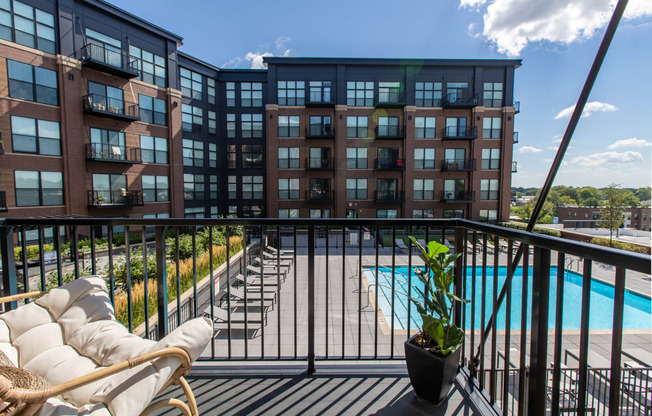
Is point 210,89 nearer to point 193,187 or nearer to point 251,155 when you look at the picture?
point 251,155

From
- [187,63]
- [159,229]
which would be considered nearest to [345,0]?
[159,229]

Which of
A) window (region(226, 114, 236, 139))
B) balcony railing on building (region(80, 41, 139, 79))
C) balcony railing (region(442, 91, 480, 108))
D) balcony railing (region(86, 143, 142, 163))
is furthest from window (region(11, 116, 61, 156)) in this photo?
balcony railing (region(442, 91, 480, 108))

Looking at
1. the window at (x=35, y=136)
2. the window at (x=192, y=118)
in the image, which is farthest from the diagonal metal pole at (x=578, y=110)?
the window at (x=192, y=118)

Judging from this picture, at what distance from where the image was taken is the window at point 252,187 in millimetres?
21875

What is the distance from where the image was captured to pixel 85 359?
4.33 feet

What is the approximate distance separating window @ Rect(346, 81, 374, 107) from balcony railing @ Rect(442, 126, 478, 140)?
17.6 feet

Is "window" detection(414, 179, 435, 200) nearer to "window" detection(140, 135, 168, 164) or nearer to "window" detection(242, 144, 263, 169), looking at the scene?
"window" detection(242, 144, 263, 169)

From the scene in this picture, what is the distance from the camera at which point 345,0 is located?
7301 mm

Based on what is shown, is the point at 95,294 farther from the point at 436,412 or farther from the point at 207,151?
the point at 207,151

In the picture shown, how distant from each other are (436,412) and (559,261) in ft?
3.51

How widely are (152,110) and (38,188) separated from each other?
6641mm

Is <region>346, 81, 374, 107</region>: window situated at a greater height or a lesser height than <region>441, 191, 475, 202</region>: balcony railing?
greater

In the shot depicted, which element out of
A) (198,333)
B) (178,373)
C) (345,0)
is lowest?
(178,373)

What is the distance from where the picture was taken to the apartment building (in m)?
14.5
